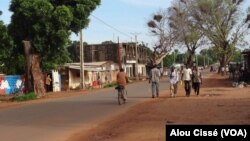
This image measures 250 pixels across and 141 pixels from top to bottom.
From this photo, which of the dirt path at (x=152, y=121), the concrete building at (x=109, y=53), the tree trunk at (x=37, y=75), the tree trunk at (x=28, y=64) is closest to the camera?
the dirt path at (x=152, y=121)

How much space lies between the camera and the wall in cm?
4425

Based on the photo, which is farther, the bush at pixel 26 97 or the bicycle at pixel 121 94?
the bush at pixel 26 97

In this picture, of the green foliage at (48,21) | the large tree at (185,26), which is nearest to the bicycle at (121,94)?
the green foliage at (48,21)

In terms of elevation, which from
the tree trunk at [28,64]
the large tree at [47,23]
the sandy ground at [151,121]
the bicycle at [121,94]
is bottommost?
the sandy ground at [151,121]

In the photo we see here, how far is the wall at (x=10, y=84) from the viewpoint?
4425cm

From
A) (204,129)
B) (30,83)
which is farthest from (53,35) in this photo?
(204,129)

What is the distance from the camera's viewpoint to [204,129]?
230 inches

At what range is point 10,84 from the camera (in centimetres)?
4516

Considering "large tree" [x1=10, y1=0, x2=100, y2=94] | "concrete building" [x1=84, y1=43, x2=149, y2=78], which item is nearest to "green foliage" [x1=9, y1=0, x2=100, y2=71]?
"large tree" [x1=10, y1=0, x2=100, y2=94]

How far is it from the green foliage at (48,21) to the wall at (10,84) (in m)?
9.75

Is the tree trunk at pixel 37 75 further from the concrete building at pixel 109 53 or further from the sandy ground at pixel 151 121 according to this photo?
the concrete building at pixel 109 53

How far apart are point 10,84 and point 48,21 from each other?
14526mm

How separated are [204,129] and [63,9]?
27.1m

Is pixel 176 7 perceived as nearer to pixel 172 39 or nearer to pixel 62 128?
pixel 172 39
